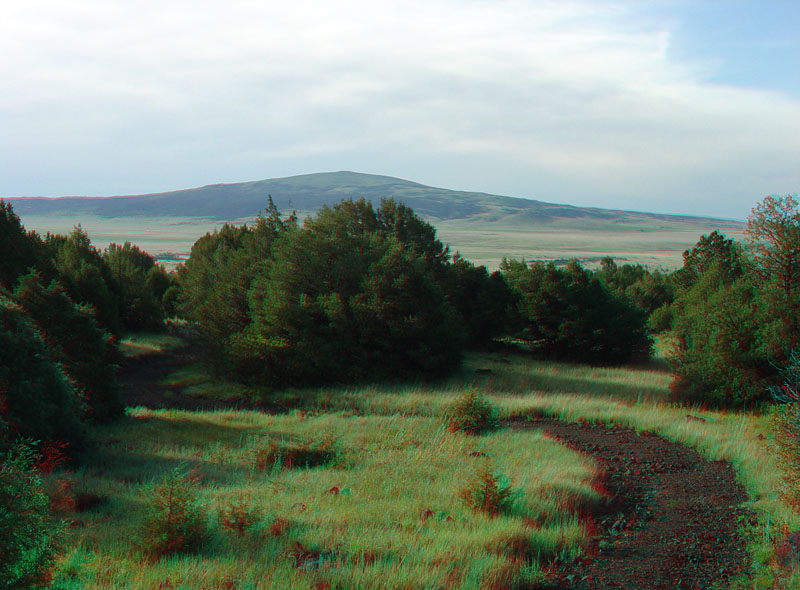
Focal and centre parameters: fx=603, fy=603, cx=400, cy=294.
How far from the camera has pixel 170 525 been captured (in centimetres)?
638

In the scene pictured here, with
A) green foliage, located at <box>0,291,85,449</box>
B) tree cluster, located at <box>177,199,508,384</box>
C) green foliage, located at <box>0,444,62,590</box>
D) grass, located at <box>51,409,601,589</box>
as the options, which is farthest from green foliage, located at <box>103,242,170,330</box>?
green foliage, located at <box>0,444,62,590</box>

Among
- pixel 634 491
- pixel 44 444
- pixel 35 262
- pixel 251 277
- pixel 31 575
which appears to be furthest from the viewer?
pixel 251 277

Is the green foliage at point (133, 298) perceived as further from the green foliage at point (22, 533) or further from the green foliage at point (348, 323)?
the green foliage at point (22, 533)

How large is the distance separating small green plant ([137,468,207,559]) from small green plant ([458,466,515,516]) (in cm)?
378

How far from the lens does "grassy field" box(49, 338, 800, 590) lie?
19.8 ft

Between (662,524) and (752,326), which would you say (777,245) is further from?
(662,524)

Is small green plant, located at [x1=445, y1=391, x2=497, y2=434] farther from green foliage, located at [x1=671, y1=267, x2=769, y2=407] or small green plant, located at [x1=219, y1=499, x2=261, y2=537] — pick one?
green foliage, located at [x1=671, y1=267, x2=769, y2=407]

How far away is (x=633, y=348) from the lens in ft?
128

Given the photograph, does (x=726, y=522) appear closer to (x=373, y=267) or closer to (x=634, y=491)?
(x=634, y=491)

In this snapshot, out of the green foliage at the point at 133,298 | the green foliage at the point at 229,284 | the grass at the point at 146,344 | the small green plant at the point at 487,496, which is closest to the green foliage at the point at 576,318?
the green foliage at the point at 229,284

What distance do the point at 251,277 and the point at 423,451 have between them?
22.0m

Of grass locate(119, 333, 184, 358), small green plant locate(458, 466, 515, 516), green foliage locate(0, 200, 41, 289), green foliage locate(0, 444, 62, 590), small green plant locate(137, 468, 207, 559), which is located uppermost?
green foliage locate(0, 200, 41, 289)

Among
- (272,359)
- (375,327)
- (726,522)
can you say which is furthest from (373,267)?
(726,522)

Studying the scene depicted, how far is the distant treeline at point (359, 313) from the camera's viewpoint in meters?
17.7
